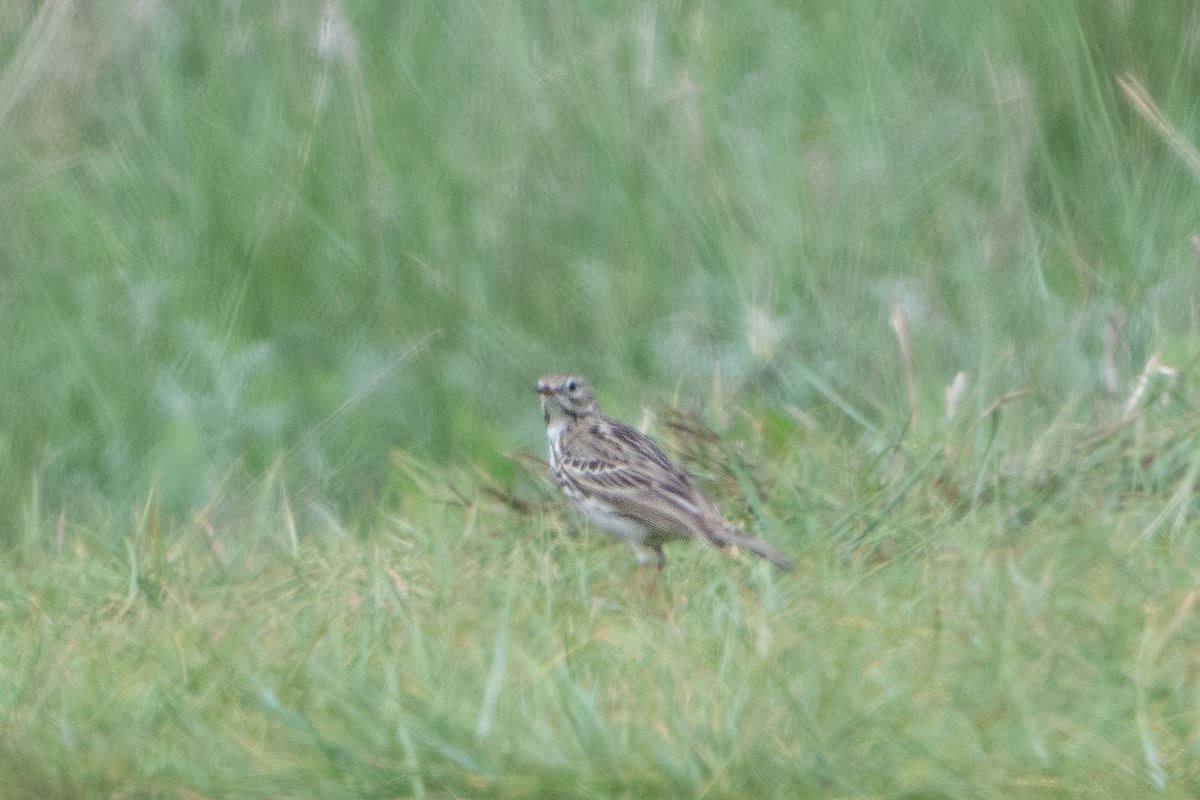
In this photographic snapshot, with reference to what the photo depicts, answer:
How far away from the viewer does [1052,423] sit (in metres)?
5.47

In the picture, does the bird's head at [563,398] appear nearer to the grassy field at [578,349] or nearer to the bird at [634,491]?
the bird at [634,491]

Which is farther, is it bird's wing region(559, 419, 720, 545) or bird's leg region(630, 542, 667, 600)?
bird's wing region(559, 419, 720, 545)

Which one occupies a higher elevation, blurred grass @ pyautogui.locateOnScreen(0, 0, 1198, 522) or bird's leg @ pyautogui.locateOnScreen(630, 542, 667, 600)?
blurred grass @ pyautogui.locateOnScreen(0, 0, 1198, 522)

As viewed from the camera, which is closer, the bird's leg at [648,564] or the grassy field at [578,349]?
the grassy field at [578,349]

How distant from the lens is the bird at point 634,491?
16.3 feet

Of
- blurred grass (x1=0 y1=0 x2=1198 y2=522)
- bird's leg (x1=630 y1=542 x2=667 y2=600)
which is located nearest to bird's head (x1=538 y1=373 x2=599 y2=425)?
blurred grass (x1=0 y1=0 x2=1198 y2=522)

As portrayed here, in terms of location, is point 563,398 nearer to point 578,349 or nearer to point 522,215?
point 578,349

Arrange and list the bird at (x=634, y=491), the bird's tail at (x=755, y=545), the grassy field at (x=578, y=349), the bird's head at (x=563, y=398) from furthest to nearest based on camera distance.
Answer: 1. the bird's head at (x=563, y=398)
2. the bird at (x=634, y=491)
3. the bird's tail at (x=755, y=545)
4. the grassy field at (x=578, y=349)

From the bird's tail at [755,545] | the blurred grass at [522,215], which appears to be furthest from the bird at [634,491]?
the blurred grass at [522,215]

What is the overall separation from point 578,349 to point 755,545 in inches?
80.0

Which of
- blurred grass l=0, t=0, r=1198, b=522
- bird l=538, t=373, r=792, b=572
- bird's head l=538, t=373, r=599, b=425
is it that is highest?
blurred grass l=0, t=0, r=1198, b=522

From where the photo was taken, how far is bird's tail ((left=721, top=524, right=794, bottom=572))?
4.69 meters

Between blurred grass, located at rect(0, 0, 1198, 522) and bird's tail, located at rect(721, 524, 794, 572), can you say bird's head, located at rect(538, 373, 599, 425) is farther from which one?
bird's tail, located at rect(721, 524, 794, 572)

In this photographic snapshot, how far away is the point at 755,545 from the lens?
15.6 ft
